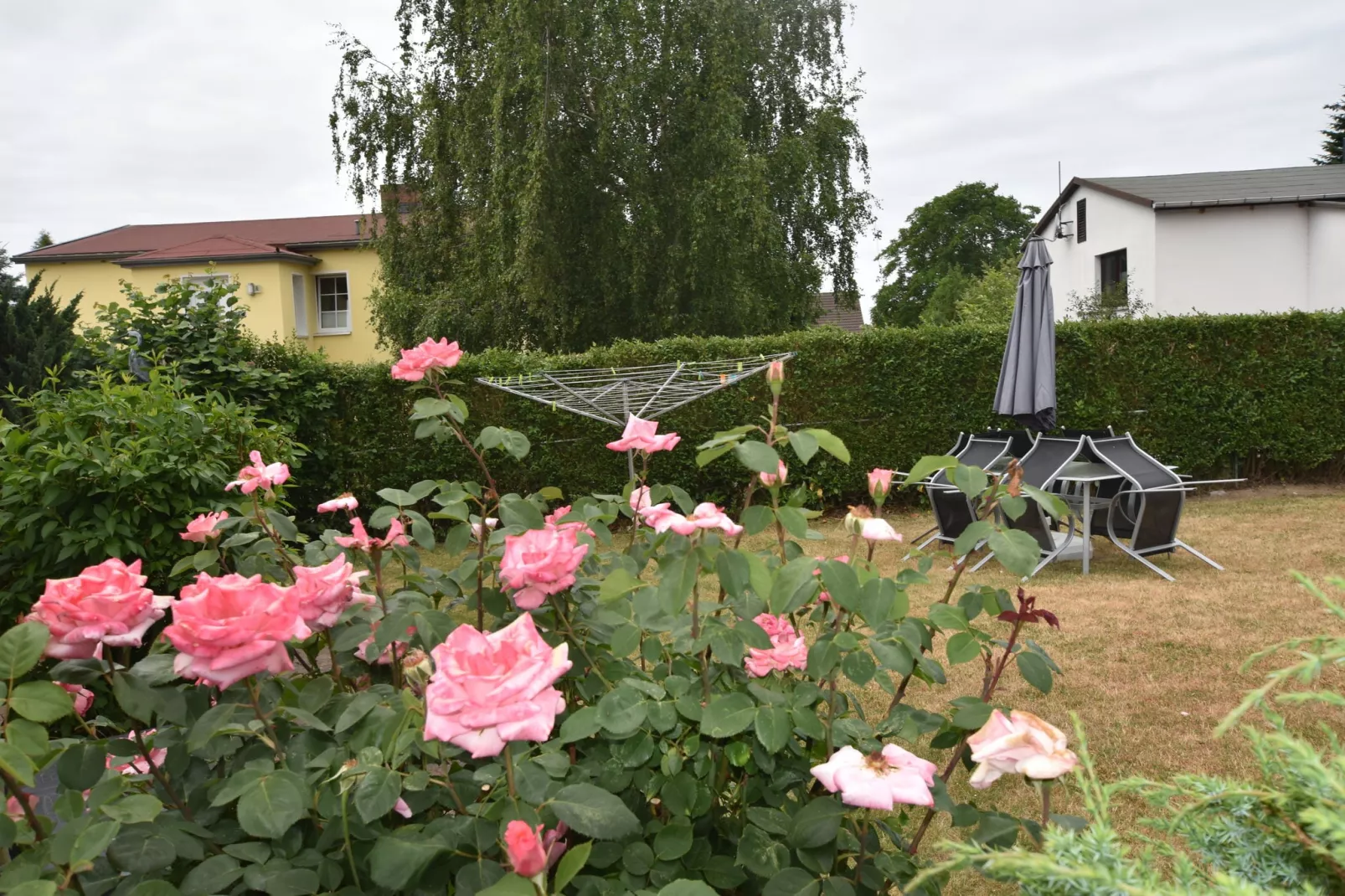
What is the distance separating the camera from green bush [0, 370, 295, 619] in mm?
2990

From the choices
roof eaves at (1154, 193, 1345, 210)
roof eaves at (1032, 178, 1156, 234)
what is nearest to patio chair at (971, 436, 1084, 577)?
roof eaves at (1032, 178, 1156, 234)

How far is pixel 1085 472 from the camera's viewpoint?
598cm

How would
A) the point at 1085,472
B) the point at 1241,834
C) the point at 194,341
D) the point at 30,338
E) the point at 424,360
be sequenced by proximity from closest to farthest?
the point at 1241,834 → the point at 424,360 → the point at 30,338 → the point at 1085,472 → the point at 194,341

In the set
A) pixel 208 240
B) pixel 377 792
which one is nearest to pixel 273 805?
pixel 377 792

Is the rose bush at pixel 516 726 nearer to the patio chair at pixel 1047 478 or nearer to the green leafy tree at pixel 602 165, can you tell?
the patio chair at pixel 1047 478

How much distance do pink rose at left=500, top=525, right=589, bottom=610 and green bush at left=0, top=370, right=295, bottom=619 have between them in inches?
99.6

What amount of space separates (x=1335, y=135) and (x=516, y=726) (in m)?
41.4

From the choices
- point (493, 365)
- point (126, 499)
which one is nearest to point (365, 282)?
point (493, 365)

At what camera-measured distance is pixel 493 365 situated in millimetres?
7871

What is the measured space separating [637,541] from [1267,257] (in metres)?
18.6

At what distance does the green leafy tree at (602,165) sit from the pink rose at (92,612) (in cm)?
1039

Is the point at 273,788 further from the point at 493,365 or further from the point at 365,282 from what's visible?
the point at 365,282

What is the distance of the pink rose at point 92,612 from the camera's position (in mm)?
957

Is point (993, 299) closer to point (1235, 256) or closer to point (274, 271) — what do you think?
point (1235, 256)
